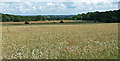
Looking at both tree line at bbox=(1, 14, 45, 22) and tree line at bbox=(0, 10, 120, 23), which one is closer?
tree line at bbox=(1, 14, 45, 22)

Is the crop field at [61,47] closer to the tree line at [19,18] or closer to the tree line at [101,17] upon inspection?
the tree line at [19,18]

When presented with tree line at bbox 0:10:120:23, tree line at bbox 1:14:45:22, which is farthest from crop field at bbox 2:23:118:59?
tree line at bbox 1:14:45:22

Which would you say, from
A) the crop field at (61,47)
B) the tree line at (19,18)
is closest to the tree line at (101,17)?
the tree line at (19,18)

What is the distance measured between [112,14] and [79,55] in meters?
68.7

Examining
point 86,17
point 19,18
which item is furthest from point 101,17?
point 19,18

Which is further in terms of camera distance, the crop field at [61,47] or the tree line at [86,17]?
the tree line at [86,17]

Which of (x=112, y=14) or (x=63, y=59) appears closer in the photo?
(x=63, y=59)

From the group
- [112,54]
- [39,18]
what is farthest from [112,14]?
[112,54]

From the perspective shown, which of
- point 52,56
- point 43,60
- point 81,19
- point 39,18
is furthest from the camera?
point 81,19

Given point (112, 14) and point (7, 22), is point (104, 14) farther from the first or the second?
point (7, 22)

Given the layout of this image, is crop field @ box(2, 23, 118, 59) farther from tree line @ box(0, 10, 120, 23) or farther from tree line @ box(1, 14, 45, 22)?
tree line @ box(1, 14, 45, 22)

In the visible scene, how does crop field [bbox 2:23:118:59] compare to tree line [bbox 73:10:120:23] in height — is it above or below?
above

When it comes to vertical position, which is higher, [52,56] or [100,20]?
[52,56]

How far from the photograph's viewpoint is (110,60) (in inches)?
243
